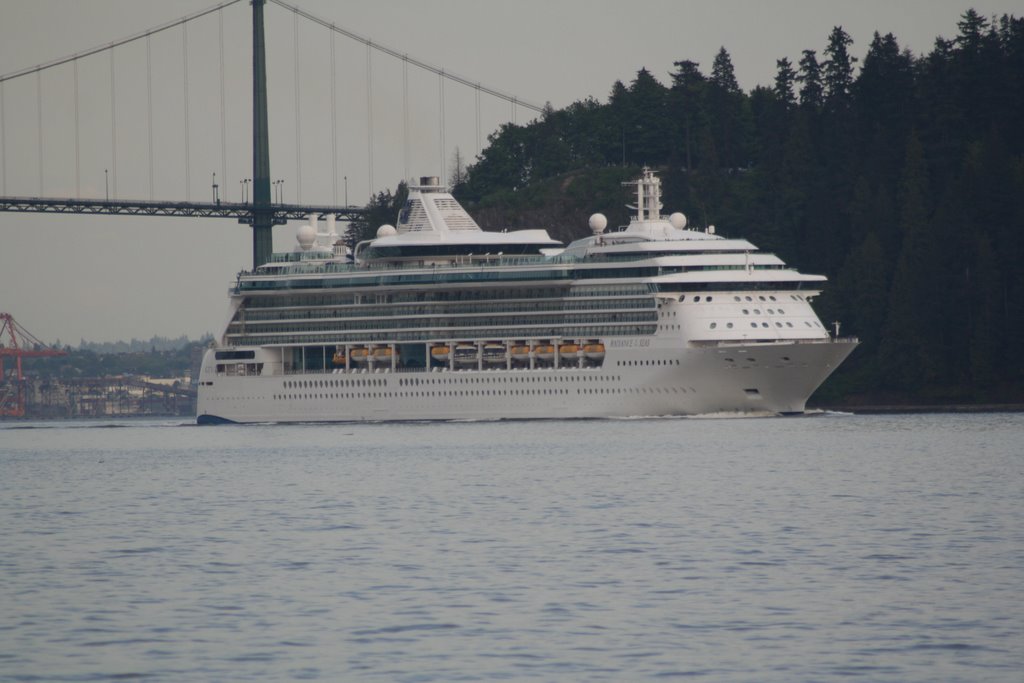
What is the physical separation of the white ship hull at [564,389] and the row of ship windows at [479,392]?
0.04 meters

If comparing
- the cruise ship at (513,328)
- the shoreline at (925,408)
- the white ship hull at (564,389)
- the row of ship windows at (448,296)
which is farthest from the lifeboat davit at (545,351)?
the shoreline at (925,408)

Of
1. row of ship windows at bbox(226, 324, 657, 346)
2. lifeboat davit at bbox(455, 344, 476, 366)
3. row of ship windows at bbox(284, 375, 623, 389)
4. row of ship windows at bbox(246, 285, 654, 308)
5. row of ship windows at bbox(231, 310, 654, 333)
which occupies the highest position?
row of ship windows at bbox(246, 285, 654, 308)

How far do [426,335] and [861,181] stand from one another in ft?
99.8

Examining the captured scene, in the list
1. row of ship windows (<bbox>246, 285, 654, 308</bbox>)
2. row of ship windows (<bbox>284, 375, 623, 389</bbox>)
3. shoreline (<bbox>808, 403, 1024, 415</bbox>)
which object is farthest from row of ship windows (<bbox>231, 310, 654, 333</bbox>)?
shoreline (<bbox>808, 403, 1024, 415</bbox>)

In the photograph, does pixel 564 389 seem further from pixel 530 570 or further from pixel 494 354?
pixel 530 570

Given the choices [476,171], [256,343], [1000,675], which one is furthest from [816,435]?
[476,171]

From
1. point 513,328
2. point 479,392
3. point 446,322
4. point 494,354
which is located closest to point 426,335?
point 446,322

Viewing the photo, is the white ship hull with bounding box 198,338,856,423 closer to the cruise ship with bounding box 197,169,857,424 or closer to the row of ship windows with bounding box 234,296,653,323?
the cruise ship with bounding box 197,169,857,424

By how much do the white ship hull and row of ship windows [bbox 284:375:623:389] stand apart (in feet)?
0.15

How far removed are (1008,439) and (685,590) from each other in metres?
36.6

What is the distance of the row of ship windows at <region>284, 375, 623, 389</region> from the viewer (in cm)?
8256

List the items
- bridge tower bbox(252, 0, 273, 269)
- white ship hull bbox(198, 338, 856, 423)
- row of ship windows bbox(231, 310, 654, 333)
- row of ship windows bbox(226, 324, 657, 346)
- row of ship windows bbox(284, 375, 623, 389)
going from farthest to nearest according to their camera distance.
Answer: bridge tower bbox(252, 0, 273, 269) → row of ship windows bbox(231, 310, 654, 333) → row of ship windows bbox(226, 324, 657, 346) → row of ship windows bbox(284, 375, 623, 389) → white ship hull bbox(198, 338, 856, 423)

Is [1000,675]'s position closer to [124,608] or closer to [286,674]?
[286,674]

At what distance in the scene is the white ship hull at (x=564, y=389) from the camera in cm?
7794
